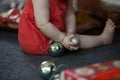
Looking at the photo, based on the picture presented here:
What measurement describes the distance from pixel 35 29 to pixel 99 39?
254mm

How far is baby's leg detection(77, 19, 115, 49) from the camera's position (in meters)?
1.12

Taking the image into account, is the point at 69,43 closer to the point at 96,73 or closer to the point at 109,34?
the point at 109,34

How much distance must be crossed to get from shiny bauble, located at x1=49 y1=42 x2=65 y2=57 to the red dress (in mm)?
44

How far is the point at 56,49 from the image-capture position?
102 centimetres

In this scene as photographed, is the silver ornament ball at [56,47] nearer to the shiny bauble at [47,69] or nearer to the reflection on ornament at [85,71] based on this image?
the shiny bauble at [47,69]

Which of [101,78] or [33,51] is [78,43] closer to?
[33,51]

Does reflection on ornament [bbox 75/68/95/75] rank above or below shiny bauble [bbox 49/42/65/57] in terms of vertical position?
above

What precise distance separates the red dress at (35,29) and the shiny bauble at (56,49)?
0.04 m

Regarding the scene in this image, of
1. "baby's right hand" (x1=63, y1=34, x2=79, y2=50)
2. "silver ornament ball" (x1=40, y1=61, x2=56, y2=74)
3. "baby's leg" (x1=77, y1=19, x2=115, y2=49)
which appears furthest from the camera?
"baby's leg" (x1=77, y1=19, x2=115, y2=49)

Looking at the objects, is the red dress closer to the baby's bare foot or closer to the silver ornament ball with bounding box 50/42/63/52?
the silver ornament ball with bounding box 50/42/63/52

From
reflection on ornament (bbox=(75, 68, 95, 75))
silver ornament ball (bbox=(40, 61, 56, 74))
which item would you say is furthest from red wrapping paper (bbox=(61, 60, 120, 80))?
silver ornament ball (bbox=(40, 61, 56, 74))

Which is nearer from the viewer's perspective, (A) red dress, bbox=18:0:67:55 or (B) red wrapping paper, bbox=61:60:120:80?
(B) red wrapping paper, bbox=61:60:120:80

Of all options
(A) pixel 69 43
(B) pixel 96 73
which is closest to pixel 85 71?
(B) pixel 96 73

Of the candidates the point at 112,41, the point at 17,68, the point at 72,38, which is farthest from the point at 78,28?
the point at 17,68
